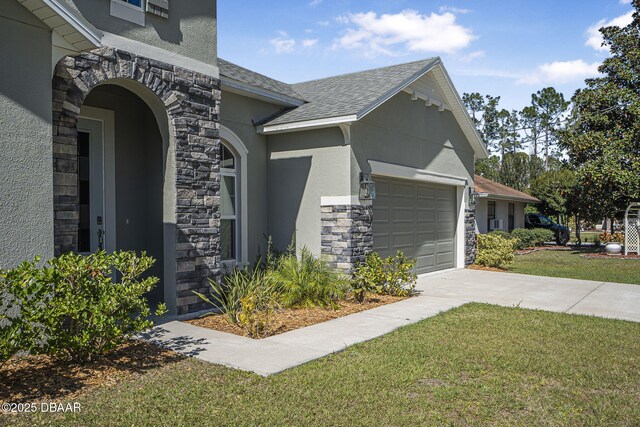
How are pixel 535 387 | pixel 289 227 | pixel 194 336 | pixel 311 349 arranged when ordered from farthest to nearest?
1. pixel 289 227
2. pixel 194 336
3. pixel 311 349
4. pixel 535 387

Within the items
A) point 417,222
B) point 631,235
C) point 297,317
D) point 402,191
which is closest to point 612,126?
point 631,235

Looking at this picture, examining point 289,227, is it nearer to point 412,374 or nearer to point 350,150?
point 350,150

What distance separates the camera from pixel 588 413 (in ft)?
14.3

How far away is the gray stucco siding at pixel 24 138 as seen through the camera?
5.25 m

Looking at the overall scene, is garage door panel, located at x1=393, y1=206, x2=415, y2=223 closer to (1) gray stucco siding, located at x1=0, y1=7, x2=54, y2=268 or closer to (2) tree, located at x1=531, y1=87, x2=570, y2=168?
(1) gray stucco siding, located at x1=0, y1=7, x2=54, y2=268

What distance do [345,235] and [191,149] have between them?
3.56 m

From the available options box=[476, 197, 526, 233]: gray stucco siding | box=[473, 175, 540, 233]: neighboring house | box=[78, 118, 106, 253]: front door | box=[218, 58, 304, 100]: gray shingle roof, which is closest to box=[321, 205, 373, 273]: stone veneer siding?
box=[218, 58, 304, 100]: gray shingle roof

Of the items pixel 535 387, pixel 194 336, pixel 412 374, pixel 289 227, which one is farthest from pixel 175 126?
pixel 535 387

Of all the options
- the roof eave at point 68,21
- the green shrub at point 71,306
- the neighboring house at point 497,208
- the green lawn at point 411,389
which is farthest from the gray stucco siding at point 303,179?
the neighboring house at point 497,208

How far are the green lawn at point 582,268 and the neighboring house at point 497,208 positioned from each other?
4036 mm

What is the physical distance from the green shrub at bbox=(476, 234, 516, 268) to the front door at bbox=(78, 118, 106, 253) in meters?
10.9

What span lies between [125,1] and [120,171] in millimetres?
2686

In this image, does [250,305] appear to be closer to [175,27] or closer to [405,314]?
[405,314]

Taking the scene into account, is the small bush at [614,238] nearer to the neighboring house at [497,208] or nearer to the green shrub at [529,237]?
the green shrub at [529,237]
